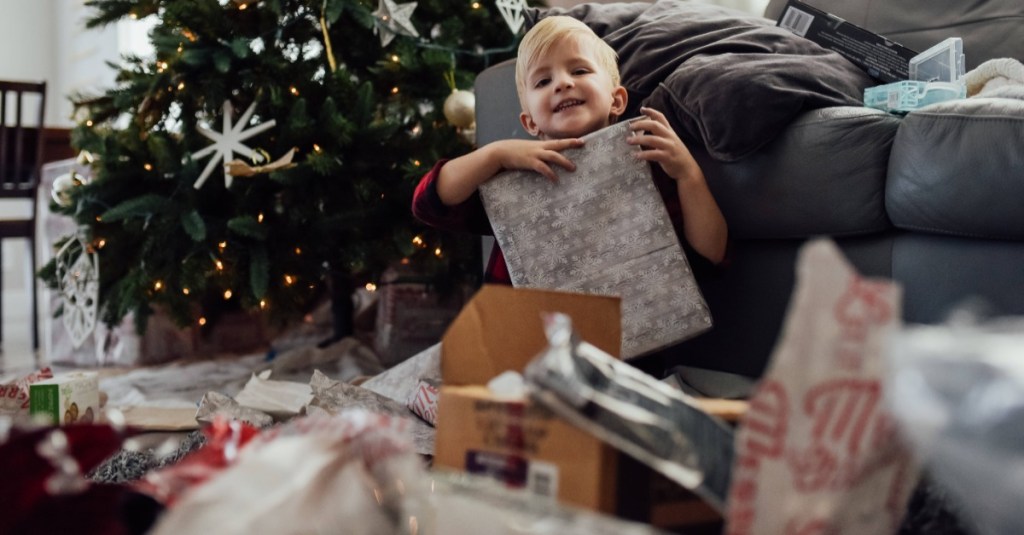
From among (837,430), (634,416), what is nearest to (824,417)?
(837,430)

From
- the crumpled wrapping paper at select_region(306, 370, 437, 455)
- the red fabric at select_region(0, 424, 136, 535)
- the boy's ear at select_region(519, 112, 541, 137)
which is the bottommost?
the crumpled wrapping paper at select_region(306, 370, 437, 455)

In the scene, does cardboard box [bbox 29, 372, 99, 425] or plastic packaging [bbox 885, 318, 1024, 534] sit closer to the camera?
plastic packaging [bbox 885, 318, 1024, 534]

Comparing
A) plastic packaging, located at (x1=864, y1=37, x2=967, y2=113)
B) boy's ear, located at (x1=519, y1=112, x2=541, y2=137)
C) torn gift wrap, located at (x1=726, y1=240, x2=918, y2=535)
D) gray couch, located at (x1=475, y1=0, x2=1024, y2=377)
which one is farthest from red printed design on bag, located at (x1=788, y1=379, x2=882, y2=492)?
Answer: boy's ear, located at (x1=519, y1=112, x2=541, y2=137)

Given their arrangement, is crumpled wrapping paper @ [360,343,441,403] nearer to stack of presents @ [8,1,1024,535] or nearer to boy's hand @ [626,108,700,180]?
boy's hand @ [626,108,700,180]

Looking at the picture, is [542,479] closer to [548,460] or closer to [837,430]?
[548,460]

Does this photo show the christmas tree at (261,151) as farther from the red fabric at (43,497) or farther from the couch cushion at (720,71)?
the red fabric at (43,497)

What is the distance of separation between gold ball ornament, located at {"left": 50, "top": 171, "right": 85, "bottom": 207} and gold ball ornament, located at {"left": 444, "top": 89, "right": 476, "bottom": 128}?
84cm

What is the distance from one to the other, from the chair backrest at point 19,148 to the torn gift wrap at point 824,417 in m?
2.98

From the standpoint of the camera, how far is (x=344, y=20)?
6.84 feet

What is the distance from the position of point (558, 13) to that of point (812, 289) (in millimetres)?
1243

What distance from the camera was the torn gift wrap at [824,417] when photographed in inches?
20.9

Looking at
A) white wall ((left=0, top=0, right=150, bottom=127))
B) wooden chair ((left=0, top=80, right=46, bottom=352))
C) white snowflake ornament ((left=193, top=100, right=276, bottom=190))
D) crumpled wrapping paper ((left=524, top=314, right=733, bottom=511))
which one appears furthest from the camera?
white wall ((left=0, top=0, right=150, bottom=127))

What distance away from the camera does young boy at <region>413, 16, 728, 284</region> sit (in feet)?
4.11

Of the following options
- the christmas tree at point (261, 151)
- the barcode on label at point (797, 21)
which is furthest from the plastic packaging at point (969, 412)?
the christmas tree at point (261, 151)
